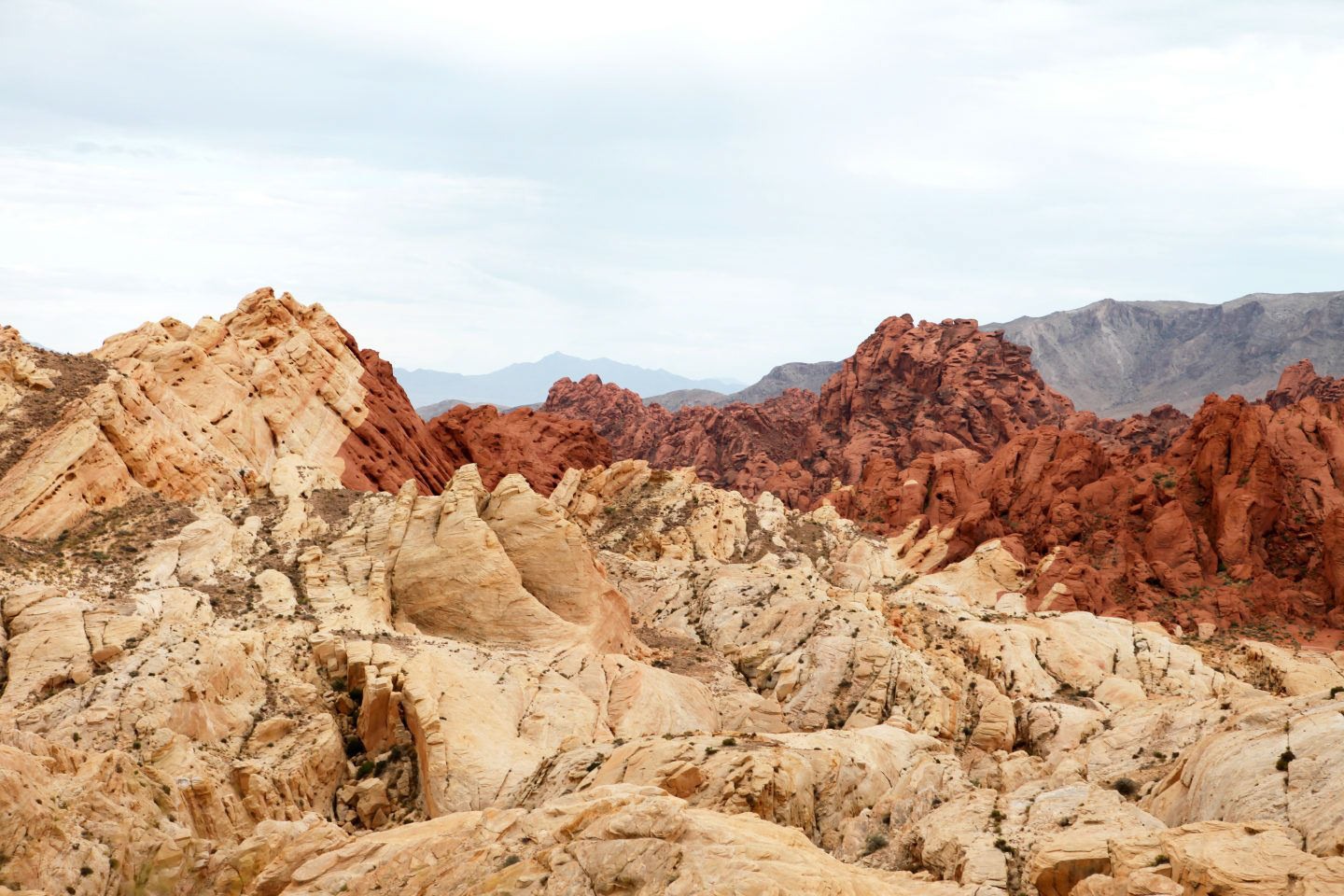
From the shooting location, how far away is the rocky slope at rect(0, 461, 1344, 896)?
2088 centimetres

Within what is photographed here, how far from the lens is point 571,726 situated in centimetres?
3938

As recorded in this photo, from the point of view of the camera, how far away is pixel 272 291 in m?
78.6

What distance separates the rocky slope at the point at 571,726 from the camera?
2088 centimetres

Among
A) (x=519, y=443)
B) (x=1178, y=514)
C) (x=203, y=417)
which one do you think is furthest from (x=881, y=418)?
(x=203, y=417)

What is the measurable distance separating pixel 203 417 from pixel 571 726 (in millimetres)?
35585

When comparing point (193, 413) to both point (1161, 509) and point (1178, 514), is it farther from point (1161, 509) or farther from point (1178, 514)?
point (1178, 514)

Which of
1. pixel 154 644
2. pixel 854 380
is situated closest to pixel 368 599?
pixel 154 644

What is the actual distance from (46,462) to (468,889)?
3946 centimetres

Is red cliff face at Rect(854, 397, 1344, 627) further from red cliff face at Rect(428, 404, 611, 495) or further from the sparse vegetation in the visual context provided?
the sparse vegetation

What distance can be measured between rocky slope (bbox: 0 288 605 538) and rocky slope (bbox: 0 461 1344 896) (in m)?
2.37

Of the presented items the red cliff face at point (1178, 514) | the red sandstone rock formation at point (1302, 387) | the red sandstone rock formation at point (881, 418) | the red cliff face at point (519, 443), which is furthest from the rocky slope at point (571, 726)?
the red sandstone rock formation at point (1302, 387)

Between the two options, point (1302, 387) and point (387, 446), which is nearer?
point (387, 446)

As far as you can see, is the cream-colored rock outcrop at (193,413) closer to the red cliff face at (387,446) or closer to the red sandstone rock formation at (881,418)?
the red cliff face at (387,446)

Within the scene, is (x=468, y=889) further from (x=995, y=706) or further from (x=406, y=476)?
(x=406, y=476)
